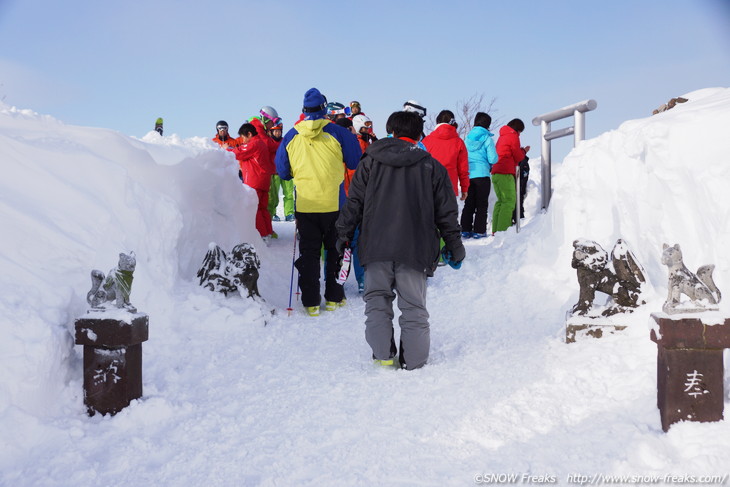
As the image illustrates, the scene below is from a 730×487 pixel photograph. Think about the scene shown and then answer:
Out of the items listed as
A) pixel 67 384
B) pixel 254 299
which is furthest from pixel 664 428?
pixel 254 299

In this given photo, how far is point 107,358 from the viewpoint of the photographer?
320 cm

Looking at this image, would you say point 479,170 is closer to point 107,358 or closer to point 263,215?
point 263,215

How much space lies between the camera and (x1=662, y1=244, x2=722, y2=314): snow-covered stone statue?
2.80 m

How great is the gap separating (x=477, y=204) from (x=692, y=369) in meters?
6.58

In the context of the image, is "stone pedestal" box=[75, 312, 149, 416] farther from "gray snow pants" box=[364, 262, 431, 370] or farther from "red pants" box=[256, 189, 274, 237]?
"red pants" box=[256, 189, 274, 237]

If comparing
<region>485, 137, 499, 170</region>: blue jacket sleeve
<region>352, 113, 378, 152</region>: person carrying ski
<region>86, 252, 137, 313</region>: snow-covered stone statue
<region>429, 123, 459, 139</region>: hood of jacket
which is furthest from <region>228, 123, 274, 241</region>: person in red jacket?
<region>86, 252, 137, 313</region>: snow-covered stone statue

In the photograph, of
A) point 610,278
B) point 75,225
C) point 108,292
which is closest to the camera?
point 108,292

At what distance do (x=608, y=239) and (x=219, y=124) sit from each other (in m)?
7.31

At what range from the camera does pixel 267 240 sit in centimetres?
873

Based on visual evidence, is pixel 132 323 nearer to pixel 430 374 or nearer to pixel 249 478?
pixel 249 478

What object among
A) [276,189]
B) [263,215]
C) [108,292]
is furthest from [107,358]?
[276,189]

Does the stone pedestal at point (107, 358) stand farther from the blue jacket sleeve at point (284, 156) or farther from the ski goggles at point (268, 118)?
the ski goggles at point (268, 118)

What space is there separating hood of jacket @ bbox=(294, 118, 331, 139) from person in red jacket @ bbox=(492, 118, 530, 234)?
14.3 feet

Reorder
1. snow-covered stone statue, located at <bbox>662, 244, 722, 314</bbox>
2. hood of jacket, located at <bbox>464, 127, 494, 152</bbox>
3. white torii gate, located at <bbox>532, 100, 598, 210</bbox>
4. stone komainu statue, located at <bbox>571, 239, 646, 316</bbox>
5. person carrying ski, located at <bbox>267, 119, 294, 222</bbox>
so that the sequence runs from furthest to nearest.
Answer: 1. person carrying ski, located at <bbox>267, 119, 294, 222</bbox>
2. hood of jacket, located at <bbox>464, 127, 494, 152</bbox>
3. white torii gate, located at <bbox>532, 100, 598, 210</bbox>
4. stone komainu statue, located at <bbox>571, 239, 646, 316</bbox>
5. snow-covered stone statue, located at <bbox>662, 244, 722, 314</bbox>
